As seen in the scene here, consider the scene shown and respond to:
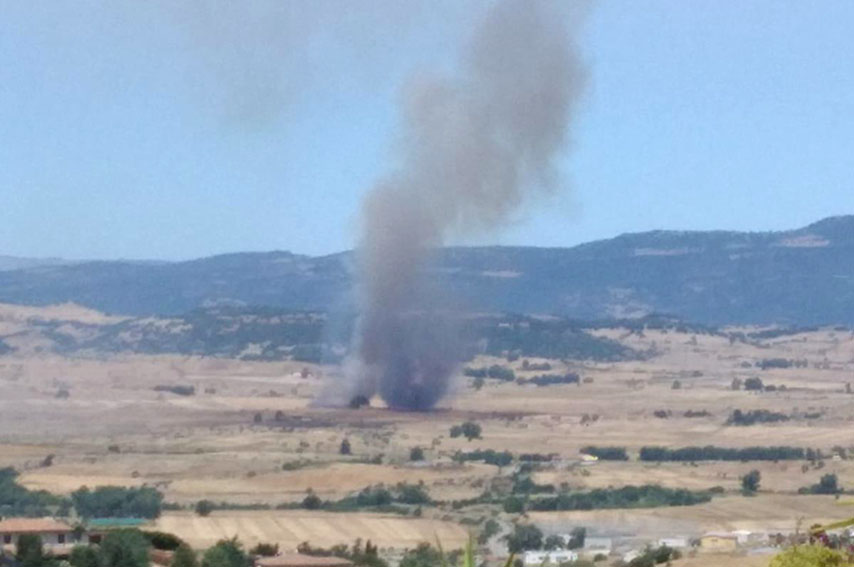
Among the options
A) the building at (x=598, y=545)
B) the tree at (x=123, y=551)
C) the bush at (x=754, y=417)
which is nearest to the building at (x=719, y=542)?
the building at (x=598, y=545)

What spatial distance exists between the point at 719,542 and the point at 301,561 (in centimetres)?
851

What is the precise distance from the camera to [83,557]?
3069 centimetres

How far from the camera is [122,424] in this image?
70375 millimetres

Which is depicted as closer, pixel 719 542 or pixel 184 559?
pixel 184 559

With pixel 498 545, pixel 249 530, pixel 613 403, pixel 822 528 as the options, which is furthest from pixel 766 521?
pixel 613 403

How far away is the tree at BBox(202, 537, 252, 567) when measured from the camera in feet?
100

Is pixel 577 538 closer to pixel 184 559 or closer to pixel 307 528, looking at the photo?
pixel 307 528

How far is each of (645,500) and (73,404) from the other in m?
32.0

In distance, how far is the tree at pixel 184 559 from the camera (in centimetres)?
2988

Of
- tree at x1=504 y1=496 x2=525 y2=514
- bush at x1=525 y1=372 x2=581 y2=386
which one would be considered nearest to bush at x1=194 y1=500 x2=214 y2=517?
tree at x1=504 y1=496 x2=525 y2=514

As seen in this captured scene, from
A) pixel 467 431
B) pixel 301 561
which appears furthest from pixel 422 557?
pixel 467 431

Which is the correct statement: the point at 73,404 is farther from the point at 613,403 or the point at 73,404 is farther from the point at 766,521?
the point at 766,521

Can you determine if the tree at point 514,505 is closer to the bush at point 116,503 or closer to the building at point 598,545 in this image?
the building at point 598,545

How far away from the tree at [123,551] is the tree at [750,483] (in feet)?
74.1
